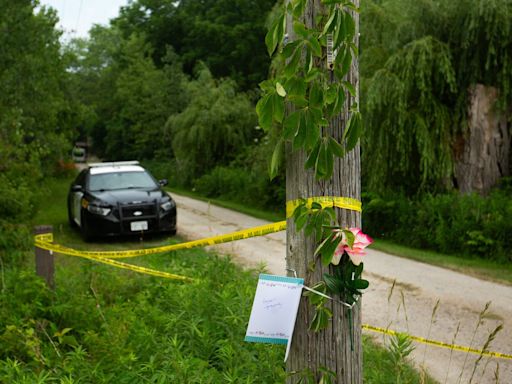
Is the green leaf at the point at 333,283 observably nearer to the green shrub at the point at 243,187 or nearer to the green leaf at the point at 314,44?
the green leaf at the point at 314,44

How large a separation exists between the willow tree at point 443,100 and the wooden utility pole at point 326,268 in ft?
35.4

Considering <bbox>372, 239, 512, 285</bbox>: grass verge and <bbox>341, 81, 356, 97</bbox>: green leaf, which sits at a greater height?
<bbox>341, 81, 356, 97</bbox>: green leaf

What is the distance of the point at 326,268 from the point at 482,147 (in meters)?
11.8

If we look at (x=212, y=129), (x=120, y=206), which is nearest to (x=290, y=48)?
(x=120, y=206)

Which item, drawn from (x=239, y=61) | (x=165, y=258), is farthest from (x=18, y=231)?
(x=239, y=61)

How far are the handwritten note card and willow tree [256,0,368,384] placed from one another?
0.25ft

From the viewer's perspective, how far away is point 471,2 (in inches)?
524

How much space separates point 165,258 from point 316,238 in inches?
233

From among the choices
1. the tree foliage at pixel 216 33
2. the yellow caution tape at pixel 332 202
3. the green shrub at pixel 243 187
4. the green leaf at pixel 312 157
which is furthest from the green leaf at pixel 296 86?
the tree foliage at pixel 216 33

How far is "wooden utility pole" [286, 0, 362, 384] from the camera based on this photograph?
277cm

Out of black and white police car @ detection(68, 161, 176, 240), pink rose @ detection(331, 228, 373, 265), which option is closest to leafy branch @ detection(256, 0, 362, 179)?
pink rose @ detection(331, 228, 373, 265)

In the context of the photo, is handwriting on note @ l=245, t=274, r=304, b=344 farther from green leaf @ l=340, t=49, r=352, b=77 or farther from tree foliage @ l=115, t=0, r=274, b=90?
tree foliage @ l=115, t=0, r=274, b=90

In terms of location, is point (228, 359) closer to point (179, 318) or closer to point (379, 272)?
point (179, 318)

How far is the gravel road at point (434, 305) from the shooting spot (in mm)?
5801
